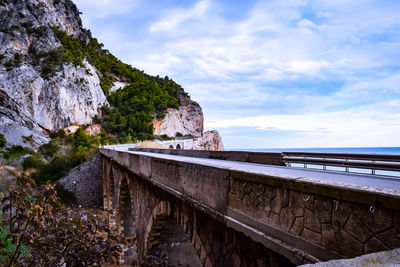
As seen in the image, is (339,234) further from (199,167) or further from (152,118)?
(152,118)

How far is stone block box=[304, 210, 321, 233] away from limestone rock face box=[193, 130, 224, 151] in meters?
52.4

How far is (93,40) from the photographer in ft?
260

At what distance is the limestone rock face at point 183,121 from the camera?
6744 cm

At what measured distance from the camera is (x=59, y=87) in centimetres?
4403

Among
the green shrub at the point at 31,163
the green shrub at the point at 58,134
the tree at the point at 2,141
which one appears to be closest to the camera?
the green shrub at the point at 31,163

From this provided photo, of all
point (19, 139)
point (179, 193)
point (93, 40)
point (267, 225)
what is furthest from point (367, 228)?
point (93, 40)

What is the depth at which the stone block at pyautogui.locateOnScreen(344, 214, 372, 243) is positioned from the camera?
5.44 ft

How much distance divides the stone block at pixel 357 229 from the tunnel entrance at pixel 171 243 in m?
5.49

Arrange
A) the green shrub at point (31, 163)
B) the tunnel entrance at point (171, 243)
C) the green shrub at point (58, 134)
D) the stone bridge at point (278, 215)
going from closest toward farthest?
the stone bridge at point (278, 215) < the tunnel entrance at point (171, 243) < the green shrub at point (31, 163) < the green shrub at point (58, 134)

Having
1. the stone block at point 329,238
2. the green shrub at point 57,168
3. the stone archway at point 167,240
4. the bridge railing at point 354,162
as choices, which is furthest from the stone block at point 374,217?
the green shrub at point 57,168

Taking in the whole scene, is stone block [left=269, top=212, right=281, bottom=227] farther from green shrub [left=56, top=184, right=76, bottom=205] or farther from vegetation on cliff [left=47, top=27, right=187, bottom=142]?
vegetation on cliff [left=47, top=27, right=187, bottom=142]

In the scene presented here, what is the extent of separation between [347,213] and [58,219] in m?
4.02

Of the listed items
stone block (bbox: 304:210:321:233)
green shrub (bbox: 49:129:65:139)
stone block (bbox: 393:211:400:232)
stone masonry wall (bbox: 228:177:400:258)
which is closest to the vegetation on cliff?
green shrub (bbox: 49:129:65:139)

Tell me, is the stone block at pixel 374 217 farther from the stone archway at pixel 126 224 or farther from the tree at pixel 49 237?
the stone archway at pixel 126 224
